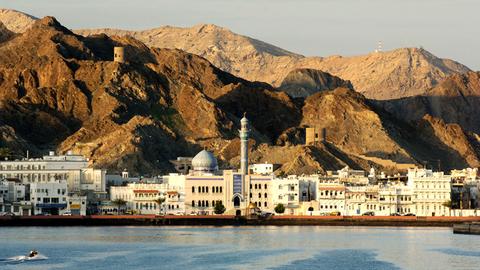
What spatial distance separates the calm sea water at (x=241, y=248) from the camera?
133000 mm

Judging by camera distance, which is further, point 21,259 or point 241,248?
point 241,248

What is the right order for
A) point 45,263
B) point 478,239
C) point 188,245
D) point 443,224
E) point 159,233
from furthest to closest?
point 443,224 → point 159,233 → point 478,239 → point 188,245 → point 45,263

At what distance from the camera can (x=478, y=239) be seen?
547 feet

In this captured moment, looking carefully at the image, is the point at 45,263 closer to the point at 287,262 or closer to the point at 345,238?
the point at 287,262

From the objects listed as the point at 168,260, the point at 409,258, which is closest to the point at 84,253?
the point at 168,260

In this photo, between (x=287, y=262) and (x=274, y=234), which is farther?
(x=274, y=234)

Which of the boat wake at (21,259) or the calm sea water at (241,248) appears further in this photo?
the boat wake at (21,259)

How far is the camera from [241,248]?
151 metres

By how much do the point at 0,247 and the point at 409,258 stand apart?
39888 mm

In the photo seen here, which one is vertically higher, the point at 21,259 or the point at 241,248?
the point at 241,248

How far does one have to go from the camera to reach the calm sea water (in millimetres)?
133000

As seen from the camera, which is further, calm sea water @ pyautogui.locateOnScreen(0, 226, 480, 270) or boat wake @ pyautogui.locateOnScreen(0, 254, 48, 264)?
boat wake @ pyautogui.locateOnScreen(0, 254, 48, 264)

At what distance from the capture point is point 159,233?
586ft

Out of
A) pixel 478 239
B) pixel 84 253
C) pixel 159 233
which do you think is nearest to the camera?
pixel 84 253
